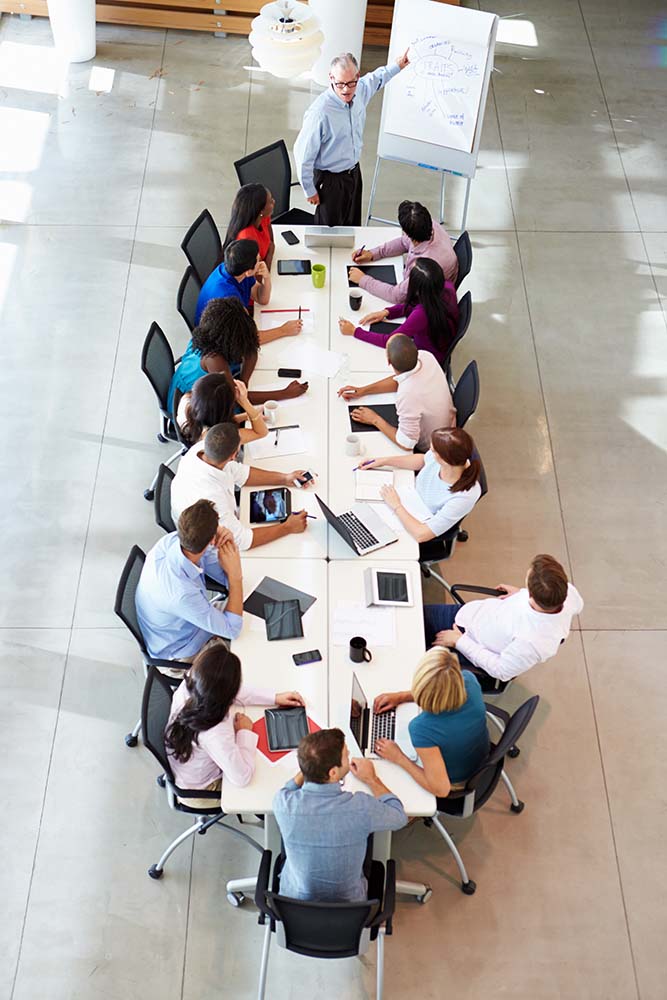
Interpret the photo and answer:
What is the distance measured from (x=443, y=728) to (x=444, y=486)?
129 cm

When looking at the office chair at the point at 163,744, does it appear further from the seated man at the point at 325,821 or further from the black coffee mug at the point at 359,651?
the black coffee mug at the point at 359,651

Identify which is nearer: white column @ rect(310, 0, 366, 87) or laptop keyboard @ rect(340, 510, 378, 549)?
laptop keyboard @ rect(340, 510, 378, 549)

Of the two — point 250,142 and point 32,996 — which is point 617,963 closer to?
point 32,996

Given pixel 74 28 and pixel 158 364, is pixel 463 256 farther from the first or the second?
pixel 74 28

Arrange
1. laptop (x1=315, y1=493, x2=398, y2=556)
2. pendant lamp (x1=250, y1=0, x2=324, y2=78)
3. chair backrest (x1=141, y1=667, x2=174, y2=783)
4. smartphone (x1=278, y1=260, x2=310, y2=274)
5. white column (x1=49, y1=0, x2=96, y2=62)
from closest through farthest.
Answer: chair backrest (x1=141, y1=667, x2=174, y2=783)
laptop (x1=315, y1=493, x2=398, y2=556)
pendant lamp (x1=250, y1=0, x2=324, y2=78)
smartphone (x1=278, y1=260, x2=310, y2=274)
white column (x1=49, y1=0, x2=96, y2=62)

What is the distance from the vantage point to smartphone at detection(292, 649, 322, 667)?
13.8 feet

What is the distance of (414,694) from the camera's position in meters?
3.73

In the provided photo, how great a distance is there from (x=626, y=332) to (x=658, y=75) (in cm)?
374

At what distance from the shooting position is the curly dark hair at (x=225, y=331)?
5.13 meters

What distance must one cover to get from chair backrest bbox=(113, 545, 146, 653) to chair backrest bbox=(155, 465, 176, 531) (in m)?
0.27

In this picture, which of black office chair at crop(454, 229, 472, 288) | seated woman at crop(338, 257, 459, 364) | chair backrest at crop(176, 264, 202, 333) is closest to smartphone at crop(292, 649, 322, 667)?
seated woman at crop(338, 257, 459, 364)

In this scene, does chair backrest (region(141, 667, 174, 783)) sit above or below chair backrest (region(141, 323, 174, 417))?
below

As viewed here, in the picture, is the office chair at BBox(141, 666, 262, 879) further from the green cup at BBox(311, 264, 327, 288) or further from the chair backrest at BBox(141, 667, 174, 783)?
the green cup at BBox(311, 264, 327, 288)

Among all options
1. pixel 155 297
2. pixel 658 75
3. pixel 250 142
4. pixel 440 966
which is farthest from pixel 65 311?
pixel 658 75
